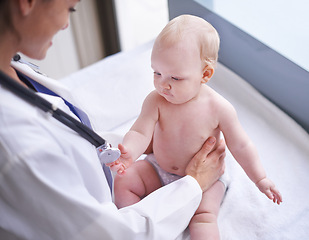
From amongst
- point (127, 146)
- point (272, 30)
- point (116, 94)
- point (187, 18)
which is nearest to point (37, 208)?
point (127, 146)

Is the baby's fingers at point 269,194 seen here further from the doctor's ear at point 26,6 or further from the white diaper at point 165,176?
the doctor's ear at point 26,6

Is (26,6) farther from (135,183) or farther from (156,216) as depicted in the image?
(135,183)

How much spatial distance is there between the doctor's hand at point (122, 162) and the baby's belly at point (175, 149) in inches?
4.3

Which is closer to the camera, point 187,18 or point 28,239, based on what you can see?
point 28,239

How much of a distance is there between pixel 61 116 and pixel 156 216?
334 millimetres

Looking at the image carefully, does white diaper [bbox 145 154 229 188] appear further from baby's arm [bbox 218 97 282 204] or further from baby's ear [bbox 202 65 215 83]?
baby's ear [bbox 202 65 215 83]

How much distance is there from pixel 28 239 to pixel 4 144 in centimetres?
21

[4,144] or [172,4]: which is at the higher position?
[4,144]

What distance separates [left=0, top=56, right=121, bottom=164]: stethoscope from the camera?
2.30ft

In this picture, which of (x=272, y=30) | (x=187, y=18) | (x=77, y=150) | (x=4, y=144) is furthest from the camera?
(x=272, y=30)

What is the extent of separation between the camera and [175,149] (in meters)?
1.13

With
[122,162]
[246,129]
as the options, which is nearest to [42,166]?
[122,162]

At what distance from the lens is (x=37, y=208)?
0.72 metres

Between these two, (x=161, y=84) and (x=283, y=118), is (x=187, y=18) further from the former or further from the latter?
(x=283, y=118)
